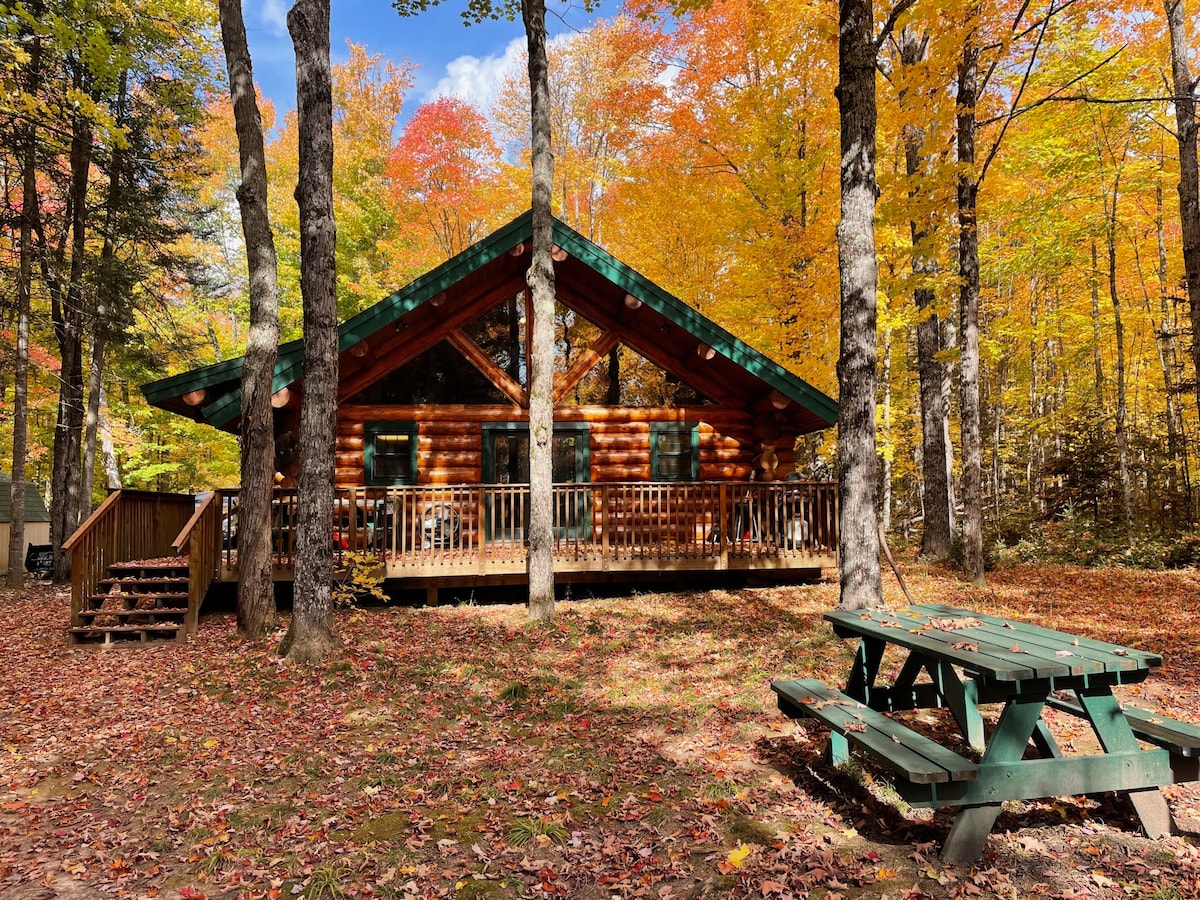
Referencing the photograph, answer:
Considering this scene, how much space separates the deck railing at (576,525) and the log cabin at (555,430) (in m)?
0.05

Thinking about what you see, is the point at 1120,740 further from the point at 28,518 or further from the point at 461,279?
the point at 28,518

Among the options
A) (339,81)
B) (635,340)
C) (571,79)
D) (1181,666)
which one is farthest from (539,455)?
(339,81)

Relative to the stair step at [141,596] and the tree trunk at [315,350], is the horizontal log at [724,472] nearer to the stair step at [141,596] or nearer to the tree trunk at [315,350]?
the tree trunk at [315,350]

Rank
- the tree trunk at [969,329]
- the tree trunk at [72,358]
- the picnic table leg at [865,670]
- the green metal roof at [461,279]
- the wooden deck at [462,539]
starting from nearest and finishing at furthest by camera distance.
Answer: the picnic table leg at [865,670]
the wooden deck at [462,539]
the green metal roof at [461,279]
the tree trunk at [969,329]
the tree trunk at [72,358]

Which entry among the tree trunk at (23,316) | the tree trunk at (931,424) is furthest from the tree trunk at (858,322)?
the tree trunk at (23,316)

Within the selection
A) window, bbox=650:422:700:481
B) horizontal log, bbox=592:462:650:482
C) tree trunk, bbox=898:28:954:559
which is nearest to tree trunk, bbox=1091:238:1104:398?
tree trunk, bbox=898:28:954:559

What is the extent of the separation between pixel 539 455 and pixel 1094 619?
295 inches

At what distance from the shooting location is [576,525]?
11.3 meters

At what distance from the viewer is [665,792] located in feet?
13.9

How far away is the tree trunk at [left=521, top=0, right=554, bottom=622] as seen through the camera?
8.86 metres

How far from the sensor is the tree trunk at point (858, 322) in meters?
7.35

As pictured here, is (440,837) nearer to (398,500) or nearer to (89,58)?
(398,500)

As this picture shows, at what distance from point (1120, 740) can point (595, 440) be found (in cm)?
1020

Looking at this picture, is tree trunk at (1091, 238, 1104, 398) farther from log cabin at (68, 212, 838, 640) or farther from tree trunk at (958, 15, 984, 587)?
log cabin at (68, 212, 838, 640)
